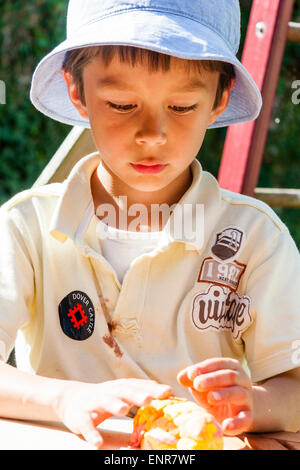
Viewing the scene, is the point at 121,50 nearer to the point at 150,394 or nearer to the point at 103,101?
the point at 103,101

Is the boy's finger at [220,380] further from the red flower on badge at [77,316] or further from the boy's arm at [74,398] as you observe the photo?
the red flower on badge at [77,316]

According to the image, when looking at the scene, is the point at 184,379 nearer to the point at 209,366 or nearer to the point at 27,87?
the point at 209,366

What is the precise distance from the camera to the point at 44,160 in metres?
4.18

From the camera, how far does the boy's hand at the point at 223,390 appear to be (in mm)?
958

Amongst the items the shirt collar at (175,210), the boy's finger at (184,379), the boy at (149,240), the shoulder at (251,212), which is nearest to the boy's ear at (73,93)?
the boy at (149,240)

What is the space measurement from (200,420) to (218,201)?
62 centimetres

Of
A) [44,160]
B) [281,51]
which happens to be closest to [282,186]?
[44,160]

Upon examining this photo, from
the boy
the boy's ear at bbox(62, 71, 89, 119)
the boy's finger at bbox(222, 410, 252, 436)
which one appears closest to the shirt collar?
the boy

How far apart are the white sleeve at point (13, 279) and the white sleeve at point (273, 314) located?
43 cm

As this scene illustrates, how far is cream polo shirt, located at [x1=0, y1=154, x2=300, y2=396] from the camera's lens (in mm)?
1315

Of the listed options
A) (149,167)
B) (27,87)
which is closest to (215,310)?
(149,167)

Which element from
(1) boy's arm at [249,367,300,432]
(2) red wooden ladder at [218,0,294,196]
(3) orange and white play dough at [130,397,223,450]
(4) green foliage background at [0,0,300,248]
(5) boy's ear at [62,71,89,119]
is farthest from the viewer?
(4) green foliage background at [0,0,300,248]

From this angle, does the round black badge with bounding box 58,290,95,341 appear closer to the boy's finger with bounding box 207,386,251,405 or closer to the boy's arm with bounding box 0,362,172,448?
the boy's arm with bounding box 0,362,172,448

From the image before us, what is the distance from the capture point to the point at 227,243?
1.39 m
